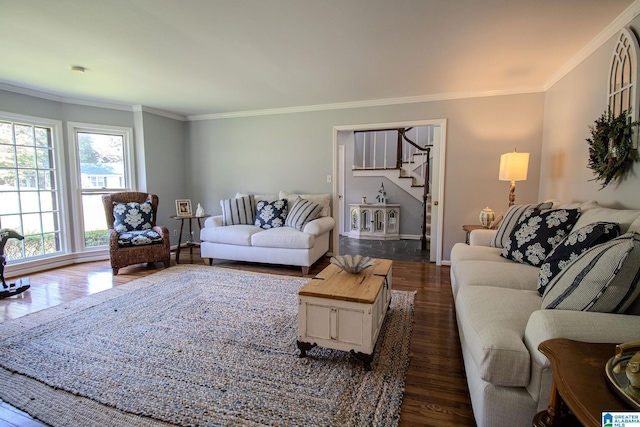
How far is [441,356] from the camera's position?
6.38ft

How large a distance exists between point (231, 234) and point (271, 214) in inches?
24.4

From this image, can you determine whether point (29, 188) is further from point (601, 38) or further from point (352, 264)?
point (601, 38)

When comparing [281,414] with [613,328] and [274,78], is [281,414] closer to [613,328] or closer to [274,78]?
[613,328]

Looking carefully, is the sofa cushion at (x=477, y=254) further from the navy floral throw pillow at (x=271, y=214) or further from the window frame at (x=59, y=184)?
the window frame at (x=59, y=184)

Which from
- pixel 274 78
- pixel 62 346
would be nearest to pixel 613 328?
pixel 62 346

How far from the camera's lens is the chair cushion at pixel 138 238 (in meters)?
3.75

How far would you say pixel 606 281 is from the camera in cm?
117

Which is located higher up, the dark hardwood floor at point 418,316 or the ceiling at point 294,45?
the ceiling at point 294,45

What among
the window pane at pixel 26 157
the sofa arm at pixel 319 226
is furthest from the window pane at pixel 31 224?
the sofa arm at pixel 319 226

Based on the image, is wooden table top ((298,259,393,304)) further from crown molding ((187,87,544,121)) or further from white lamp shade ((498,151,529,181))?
crown molding ((187,87,544,121))

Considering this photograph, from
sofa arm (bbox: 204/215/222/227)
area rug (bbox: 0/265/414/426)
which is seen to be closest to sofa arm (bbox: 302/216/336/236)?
area rug (bbox: 0/265/414/426)

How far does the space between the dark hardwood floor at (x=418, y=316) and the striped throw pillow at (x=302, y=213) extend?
2.03 ft

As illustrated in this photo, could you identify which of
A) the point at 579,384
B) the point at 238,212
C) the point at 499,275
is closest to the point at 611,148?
the point at 499,275

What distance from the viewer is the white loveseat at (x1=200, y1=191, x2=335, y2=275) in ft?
12.3
